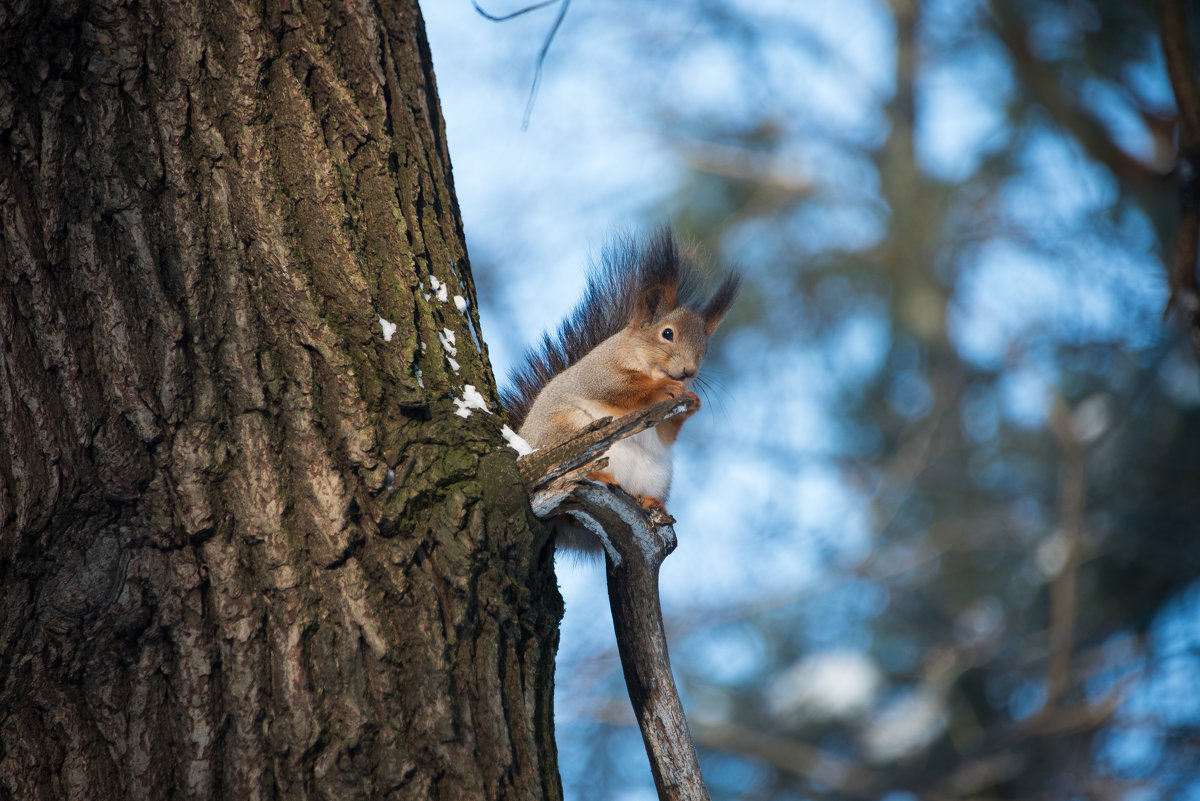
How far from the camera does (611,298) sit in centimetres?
225

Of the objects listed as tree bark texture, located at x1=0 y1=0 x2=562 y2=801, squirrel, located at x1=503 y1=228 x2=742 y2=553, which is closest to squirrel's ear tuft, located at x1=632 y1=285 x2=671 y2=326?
squirrel, located at x1=503 y1=228 x2=742 y2=553

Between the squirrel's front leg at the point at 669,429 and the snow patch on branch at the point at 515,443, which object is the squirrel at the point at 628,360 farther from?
the snow patch on branch at the point at 515,443

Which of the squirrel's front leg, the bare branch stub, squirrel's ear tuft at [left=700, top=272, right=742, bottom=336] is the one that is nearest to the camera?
the bare branch stub

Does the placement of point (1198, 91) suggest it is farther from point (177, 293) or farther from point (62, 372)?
point (62, 372)

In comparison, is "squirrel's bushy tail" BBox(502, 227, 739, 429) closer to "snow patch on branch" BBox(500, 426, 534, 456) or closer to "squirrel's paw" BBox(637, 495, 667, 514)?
"squirrel's paw" BBox(637, 495, 667, 514)

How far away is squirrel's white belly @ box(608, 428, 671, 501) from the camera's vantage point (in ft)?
5.81

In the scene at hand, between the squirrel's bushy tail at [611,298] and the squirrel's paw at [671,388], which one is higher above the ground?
the squirrel's bushy tail at [611,298]

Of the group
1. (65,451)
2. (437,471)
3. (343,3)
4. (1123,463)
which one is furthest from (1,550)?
(1123,463)

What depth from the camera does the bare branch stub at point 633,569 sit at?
1.14m

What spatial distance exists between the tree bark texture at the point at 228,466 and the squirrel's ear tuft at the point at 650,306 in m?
0.99

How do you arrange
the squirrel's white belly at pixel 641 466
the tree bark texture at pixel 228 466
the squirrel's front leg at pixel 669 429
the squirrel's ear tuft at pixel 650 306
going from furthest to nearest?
1. the squirrel's ear tuft at pixel 650 306
2. the squirrel's front leg at pixel 669 429
3. the squirrel's white belly at pixel 641 466
4. the tree bark texture at pixel 228 466

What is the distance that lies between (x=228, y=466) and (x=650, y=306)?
1285 mm

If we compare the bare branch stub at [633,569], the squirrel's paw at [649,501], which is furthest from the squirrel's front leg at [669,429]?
the bare branch stub at [633,569]

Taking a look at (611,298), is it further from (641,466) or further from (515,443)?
(515,443)
